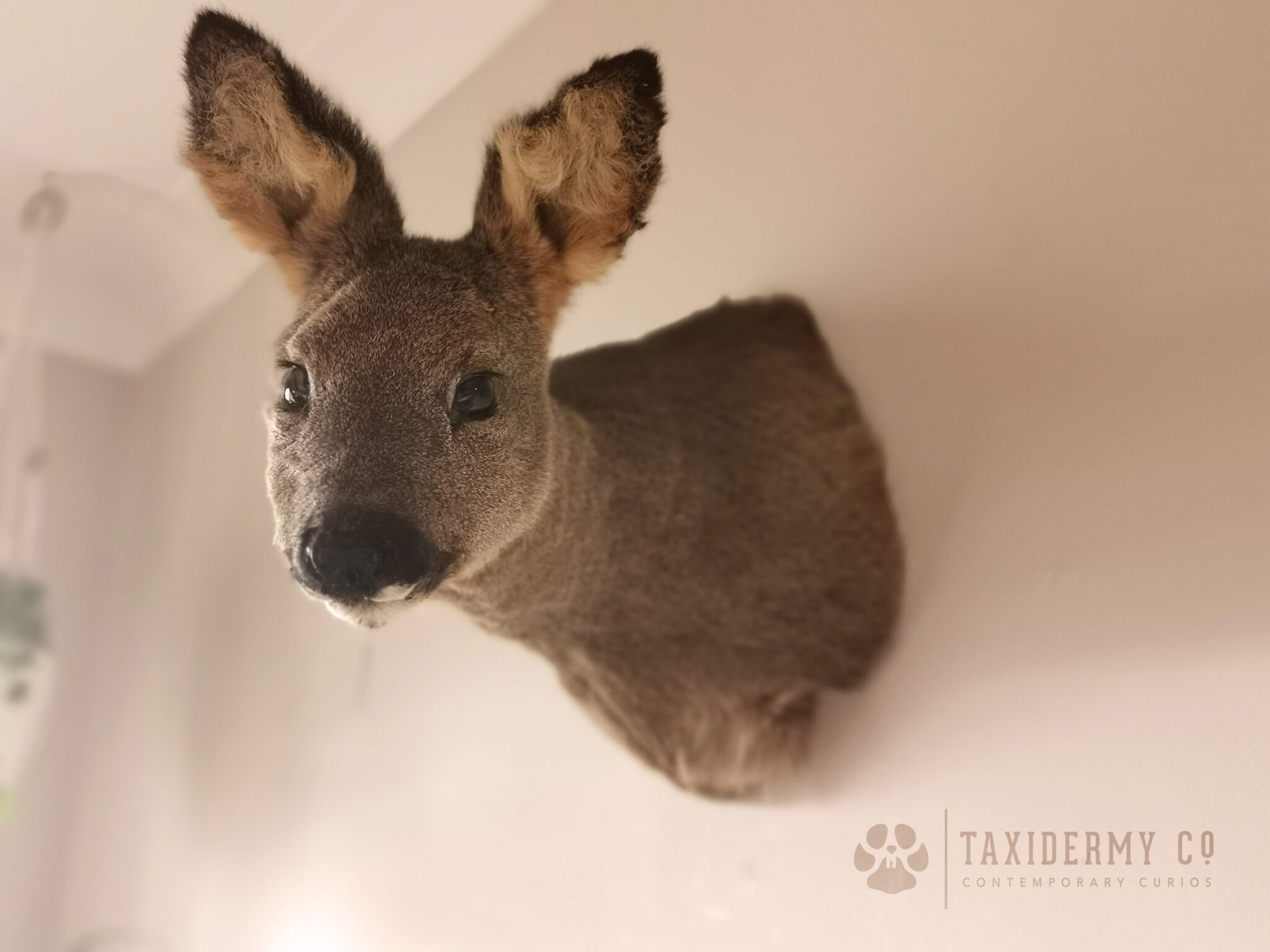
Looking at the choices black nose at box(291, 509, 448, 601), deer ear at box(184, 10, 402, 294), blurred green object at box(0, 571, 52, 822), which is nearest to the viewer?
black nose at box(291, 509, 448, 601)

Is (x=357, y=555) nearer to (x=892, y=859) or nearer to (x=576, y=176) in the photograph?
(x=576, y=176)

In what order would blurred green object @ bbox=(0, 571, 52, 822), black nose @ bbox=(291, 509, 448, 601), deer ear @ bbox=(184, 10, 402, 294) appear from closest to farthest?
black nose @ bbox=(291, 509, 448, 601) → deer ear @ bbox=(184, 10, 402, 294) → blurred green object @ bbox=(0, 571, 52, 822)

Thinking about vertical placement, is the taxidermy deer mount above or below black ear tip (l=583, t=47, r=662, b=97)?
below

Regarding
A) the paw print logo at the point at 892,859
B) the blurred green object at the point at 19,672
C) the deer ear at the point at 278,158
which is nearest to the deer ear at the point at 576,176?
the deer ear at the point at 278,158

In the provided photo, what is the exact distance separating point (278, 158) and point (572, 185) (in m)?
0.25

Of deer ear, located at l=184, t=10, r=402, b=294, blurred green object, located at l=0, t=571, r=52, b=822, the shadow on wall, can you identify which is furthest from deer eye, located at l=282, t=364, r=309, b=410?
blurred green object, located at l=0, t=571, r=52, b=822

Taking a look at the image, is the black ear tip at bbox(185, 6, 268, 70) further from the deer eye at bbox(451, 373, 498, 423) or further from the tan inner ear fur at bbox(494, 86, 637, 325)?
the deer eye at bbox(451, 373, 498, 423)

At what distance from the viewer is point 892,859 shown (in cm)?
88

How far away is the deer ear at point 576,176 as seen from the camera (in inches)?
30.4

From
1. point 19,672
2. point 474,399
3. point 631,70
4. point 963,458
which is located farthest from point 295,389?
point 19,672

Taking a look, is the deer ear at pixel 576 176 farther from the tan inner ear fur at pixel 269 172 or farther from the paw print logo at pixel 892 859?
the paw print logo at pixel 892 859

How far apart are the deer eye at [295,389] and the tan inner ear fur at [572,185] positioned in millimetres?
211

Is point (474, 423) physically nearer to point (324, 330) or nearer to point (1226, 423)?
point (324, 330)

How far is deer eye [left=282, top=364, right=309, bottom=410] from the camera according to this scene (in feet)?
2.75
